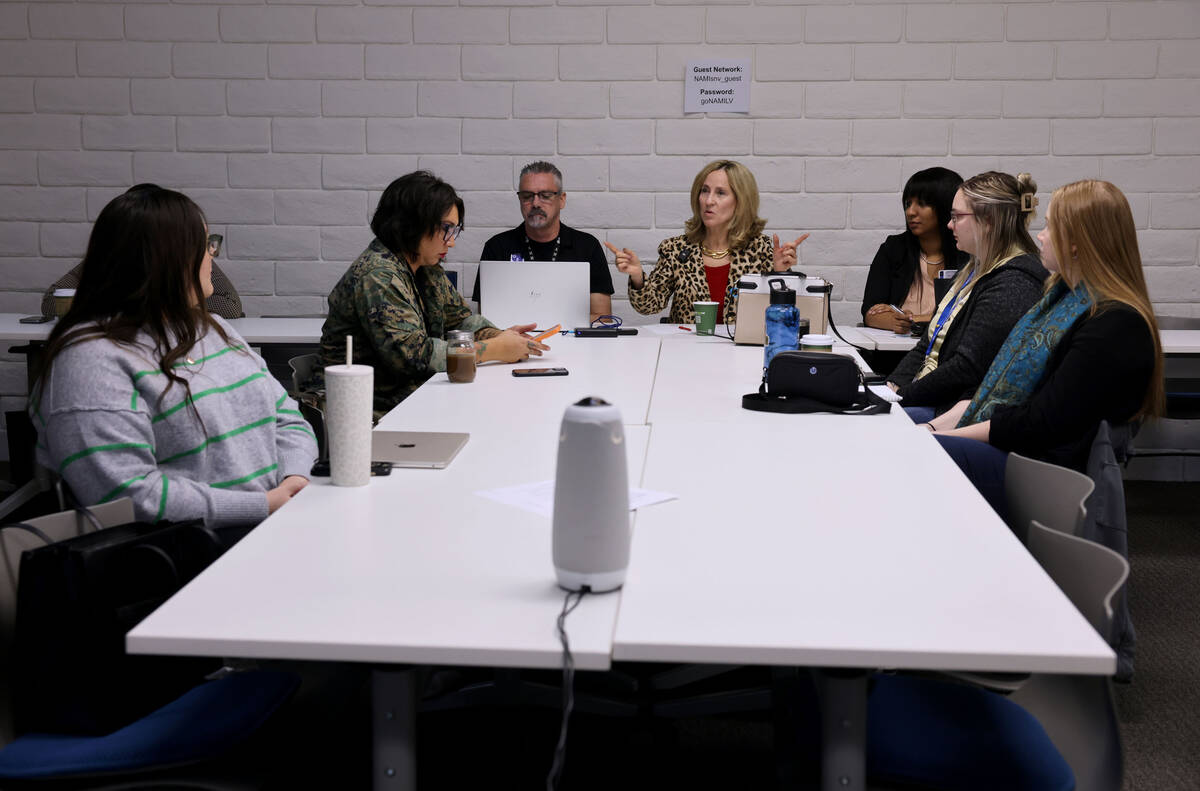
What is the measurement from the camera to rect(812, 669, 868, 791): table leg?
1.15m

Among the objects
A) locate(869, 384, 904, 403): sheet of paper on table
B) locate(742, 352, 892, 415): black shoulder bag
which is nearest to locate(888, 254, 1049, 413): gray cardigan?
locate(869, 384, 904, 403): sheet of paper on table

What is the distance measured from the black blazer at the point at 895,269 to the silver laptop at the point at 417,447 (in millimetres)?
2601

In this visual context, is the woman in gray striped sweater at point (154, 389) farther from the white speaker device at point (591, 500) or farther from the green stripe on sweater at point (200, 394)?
the white speaker device at point (591, 500)

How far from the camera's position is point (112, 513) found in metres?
1.51

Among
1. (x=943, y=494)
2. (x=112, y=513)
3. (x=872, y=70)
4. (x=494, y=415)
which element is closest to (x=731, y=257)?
(x=872, y=70)

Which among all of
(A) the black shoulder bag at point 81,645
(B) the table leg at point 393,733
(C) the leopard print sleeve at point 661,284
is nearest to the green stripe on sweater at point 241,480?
(A) the black shoulder bag at point 81,645

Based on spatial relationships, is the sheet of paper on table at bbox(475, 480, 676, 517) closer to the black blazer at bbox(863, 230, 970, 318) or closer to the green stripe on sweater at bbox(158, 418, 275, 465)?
the green stripe on sweater at bbox(158, 418, 275, 465)

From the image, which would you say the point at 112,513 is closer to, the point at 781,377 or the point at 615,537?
the point at 615,537

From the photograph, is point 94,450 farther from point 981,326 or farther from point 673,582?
point 981,326

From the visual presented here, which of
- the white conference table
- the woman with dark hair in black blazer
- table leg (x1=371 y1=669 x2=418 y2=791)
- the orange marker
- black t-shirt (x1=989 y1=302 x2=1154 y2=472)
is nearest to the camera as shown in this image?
the white conference table

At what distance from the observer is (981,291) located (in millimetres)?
2967

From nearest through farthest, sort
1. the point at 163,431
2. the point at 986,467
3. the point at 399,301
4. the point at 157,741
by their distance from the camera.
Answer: the point at 157,741 < the point at 163,431 < the point at 986,467 < the point at 399,301

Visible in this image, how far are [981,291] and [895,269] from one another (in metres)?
1.31

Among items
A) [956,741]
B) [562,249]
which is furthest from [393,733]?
[562,249]
